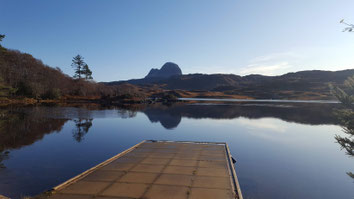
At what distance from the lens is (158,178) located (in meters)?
8.60

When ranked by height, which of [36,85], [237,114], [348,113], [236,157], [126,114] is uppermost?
[36,85]

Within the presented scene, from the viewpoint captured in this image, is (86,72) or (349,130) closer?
(349,130)

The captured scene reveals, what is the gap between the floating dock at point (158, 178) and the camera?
7.12 meters

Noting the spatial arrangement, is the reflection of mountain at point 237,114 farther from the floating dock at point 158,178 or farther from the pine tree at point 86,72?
the pine tree at point 86,72

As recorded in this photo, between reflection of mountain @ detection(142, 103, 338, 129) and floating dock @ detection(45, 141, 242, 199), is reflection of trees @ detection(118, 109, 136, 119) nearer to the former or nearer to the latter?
reflection of mountain @ detection(142, 103, 338, 129)

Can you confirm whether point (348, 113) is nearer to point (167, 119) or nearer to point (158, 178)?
point (158, 178)

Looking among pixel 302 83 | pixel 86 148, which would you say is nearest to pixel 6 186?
pixel 86 148

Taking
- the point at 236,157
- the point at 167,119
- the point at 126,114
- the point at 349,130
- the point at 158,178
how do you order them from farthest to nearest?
the point at 126,114
the point at 167,119
the point at 236,157
the point at 158,178
the point at 349,130

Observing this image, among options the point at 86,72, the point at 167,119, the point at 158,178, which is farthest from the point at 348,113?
the point at 86,72

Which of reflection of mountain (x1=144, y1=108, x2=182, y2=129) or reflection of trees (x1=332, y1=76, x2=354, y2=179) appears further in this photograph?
reflection of mountain (x1=144, y1=108, x2=182, y2=129)

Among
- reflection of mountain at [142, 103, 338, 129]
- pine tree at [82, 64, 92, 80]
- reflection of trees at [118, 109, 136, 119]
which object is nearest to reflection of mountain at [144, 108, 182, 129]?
reflection of mountain at [142, 103, 338, 129]

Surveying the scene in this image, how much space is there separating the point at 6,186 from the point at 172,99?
3437 inches

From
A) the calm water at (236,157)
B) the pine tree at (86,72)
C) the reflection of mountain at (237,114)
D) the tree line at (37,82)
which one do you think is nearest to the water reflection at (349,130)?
the calm water at (236,157)

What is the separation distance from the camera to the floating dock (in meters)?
7.12
